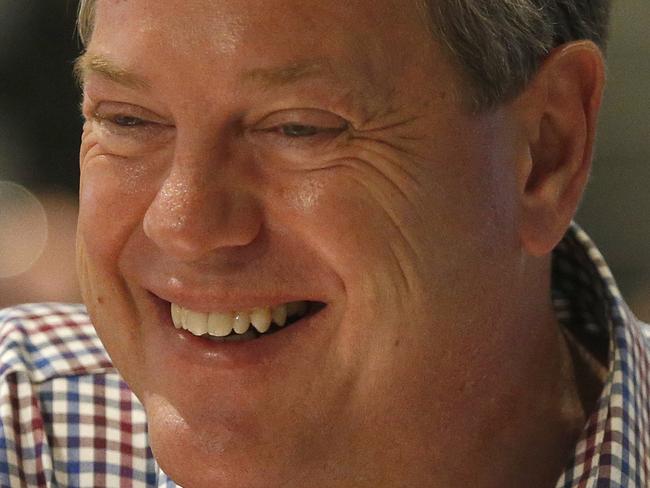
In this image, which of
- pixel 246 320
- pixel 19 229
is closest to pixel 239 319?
pixel 246 320

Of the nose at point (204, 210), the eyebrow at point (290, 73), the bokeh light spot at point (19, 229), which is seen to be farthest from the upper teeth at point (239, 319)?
the bokeh light spot at point (19, 229)

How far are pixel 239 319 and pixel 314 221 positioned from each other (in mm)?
194

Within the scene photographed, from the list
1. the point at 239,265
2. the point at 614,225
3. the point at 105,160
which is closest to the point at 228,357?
the point at 239,265

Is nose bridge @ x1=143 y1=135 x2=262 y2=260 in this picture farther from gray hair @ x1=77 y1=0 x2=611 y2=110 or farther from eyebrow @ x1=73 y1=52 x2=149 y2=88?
gray hair @ x1=77 y1=0 x2=611 y2=110

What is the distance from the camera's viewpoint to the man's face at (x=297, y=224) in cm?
147

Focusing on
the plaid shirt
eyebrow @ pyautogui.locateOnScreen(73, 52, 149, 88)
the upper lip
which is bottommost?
the plaid shirt

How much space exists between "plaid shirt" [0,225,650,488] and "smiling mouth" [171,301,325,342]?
384mm

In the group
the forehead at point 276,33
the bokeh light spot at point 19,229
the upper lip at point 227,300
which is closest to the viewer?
the forehead at point 276,33

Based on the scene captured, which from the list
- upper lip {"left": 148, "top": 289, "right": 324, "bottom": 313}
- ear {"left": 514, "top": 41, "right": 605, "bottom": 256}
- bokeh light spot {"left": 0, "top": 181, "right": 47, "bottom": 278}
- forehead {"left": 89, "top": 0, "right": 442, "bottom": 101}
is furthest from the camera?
bokeh light spot {"left": 0, "top": 181, "right": 47, "bottom": 278}

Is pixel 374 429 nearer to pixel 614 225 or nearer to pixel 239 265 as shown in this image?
pixel 239 265

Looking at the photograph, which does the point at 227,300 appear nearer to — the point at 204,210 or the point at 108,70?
the point at 204,210

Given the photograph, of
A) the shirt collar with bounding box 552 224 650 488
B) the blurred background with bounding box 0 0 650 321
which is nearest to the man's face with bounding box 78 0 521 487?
the shirt collar with bounding box 552 224 650 488

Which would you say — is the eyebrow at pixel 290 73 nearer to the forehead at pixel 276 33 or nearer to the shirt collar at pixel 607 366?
the forehead at pixel 276 33

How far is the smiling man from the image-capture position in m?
1.47
